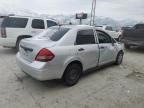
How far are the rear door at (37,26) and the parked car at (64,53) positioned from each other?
383cm

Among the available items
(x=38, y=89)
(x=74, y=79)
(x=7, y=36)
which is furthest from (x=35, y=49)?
(x=7, y=36)

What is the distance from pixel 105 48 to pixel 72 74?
169 centimetres

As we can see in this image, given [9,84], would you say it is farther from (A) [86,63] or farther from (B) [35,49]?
(A) [86,63]

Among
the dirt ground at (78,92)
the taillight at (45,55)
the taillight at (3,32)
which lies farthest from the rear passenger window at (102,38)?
the taillight at (3,32)

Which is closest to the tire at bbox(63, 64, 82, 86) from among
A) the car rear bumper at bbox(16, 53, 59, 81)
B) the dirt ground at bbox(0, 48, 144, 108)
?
the dirt ground at bbox(0, 48, 144, 108)

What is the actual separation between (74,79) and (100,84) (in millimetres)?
765

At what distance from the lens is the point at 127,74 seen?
5.49 meters

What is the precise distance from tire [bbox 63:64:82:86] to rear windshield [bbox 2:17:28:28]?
16.1 feet

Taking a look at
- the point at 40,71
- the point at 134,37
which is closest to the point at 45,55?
the point at 40,71

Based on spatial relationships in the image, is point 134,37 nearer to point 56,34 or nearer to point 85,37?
point 85,37

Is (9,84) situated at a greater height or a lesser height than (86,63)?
lesser

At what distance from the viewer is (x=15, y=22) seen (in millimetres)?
8102

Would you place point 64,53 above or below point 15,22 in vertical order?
below

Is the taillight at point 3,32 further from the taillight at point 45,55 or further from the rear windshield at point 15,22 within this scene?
the taillight at point 45,55
